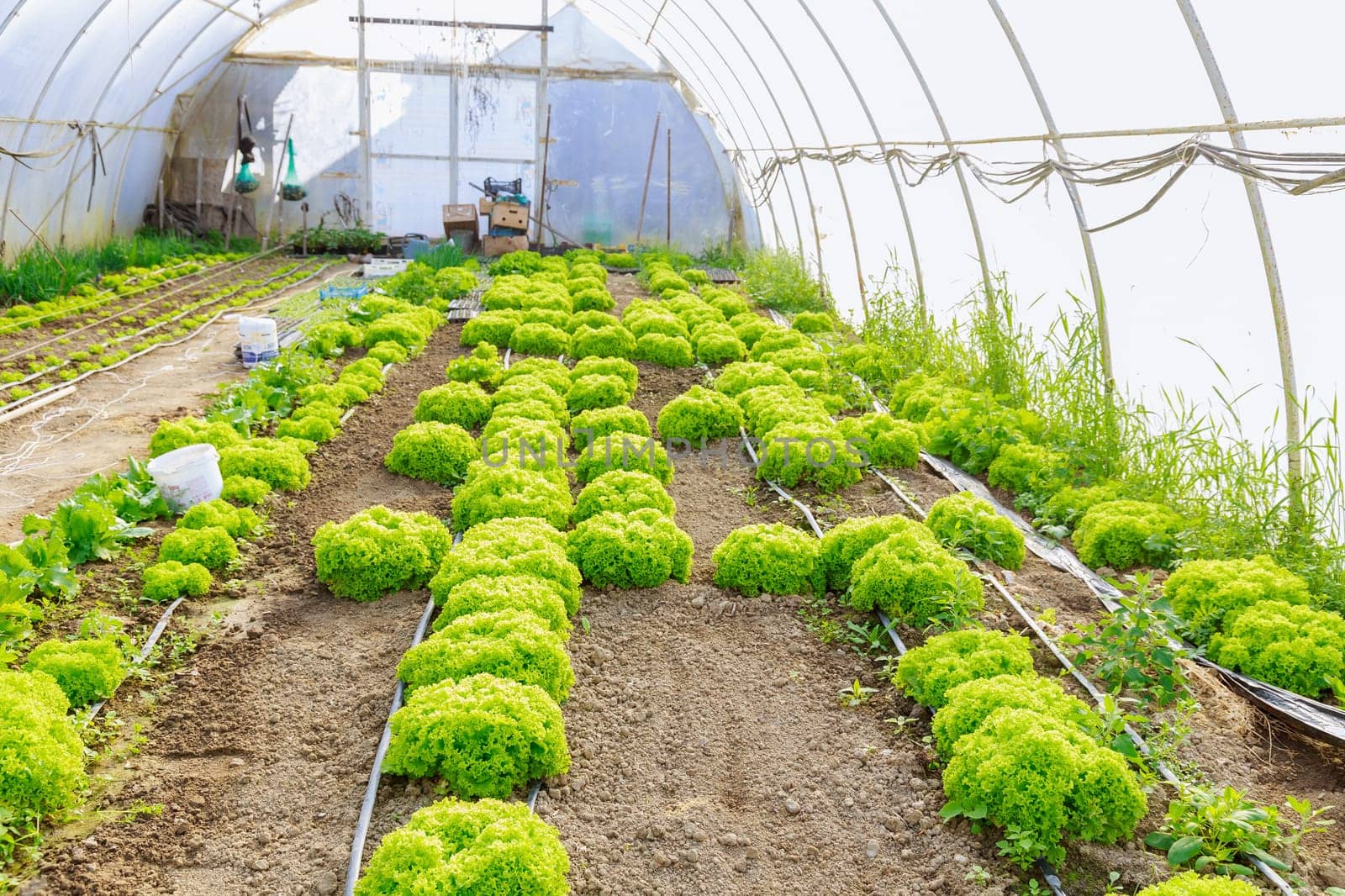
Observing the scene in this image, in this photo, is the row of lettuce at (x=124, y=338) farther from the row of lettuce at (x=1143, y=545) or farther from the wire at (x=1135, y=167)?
the wire at (x=1135, y=167)

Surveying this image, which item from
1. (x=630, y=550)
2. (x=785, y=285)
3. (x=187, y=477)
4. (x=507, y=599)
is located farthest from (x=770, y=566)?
(x=785, y=285)

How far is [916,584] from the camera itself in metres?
6.03

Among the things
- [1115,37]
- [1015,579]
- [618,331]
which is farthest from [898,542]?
[618,331]

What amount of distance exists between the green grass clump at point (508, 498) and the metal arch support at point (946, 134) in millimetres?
5620

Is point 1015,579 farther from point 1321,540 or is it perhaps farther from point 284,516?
point 284,516

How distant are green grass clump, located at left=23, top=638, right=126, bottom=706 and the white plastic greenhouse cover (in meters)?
7.10

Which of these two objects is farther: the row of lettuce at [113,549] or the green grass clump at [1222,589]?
the green grass clump at [1222,589]

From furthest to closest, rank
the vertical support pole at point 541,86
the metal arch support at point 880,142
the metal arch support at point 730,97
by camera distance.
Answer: the vertical support pole at point 541,86 < the metal arch support at point 730,97 < the metal arch support at point 880,142

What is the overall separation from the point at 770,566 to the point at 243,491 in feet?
13.3

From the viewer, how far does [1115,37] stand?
292 inches

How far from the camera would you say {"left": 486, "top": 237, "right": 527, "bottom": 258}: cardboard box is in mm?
20781

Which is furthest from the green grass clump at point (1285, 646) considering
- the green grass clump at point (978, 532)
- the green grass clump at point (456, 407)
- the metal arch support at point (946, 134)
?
the green grass clump at point (456, 407)

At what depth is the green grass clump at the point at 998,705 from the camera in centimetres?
467

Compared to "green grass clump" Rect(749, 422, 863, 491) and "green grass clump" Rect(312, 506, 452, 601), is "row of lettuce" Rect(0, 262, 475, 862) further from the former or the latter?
"green grass clump" Rect(749, 422, 863, 491)
